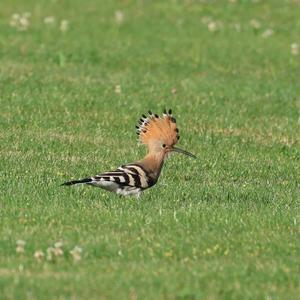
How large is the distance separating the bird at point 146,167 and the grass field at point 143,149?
0.26 m

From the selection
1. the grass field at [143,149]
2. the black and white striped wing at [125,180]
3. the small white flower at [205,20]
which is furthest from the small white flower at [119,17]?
the black and white striped wing at [125,180]

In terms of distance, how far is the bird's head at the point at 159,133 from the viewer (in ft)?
42.1

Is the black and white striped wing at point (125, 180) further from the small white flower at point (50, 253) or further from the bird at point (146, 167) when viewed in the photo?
the small white flower at point (50, 253)

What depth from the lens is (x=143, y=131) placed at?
42.5 ft

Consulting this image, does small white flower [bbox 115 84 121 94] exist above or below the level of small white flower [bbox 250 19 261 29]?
below

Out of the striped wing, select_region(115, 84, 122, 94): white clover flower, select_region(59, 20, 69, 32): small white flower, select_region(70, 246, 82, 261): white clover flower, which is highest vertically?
the striped wing

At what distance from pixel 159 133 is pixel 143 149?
3.43 metres

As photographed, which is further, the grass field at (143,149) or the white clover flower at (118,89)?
the white clover flower at (118,89)

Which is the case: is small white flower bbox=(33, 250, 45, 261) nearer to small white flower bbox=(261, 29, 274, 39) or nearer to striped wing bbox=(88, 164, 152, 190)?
striped wing bbox=(88, 164, 152, 190)

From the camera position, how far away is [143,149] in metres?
16.3

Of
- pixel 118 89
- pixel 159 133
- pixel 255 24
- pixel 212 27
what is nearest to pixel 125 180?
pixel 159 133

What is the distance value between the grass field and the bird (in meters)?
0.26

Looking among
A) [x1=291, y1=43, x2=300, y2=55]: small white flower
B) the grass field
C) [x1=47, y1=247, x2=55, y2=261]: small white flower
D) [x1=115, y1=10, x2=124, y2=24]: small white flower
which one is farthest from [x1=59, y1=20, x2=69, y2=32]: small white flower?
[x1=47, y1=247, x2=55, y2=261]: small white flower

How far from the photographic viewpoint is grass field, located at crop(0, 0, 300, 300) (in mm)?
9672
